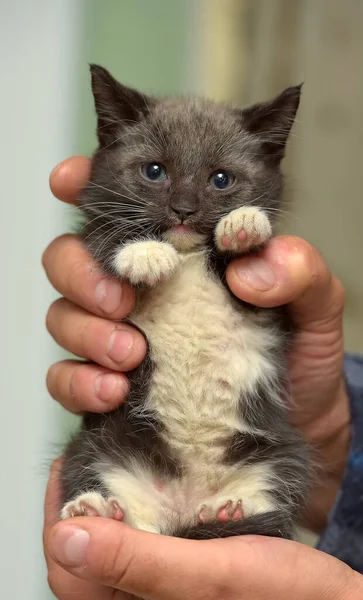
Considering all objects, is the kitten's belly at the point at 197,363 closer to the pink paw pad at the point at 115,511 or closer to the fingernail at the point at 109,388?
the fingernail at the point at 109,388

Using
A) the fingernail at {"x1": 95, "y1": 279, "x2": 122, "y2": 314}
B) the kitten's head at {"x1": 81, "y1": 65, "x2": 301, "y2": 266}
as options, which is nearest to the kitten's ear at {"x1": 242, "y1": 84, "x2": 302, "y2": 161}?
the kitten's head at {"x1": 81, "y1": 65, "x2": 301, "y2": 266}

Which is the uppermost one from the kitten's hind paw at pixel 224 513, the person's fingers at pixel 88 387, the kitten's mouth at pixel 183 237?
the kitten's mouth at pixel 183 237

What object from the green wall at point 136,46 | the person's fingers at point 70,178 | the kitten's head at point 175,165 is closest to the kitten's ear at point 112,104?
the kitten's head at point 175,165

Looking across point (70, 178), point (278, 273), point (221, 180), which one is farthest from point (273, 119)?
point (70, 178)

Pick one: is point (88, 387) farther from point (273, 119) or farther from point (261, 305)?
point (273, 119)

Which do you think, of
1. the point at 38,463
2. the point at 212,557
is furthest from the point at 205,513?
the point at 38,463

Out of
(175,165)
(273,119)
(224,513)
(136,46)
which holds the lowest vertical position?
(224,513)

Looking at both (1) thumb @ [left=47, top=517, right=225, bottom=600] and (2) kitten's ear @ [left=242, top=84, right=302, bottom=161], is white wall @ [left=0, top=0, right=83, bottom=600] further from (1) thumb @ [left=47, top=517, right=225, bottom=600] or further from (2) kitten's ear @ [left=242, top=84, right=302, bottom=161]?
(1) thumb @ [left=47, top=517, right=225, bottom=600]
